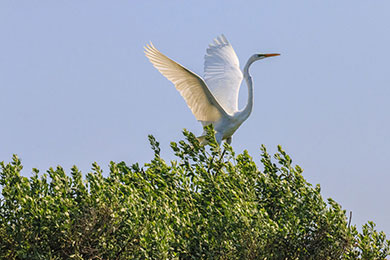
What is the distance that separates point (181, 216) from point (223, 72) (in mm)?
5611

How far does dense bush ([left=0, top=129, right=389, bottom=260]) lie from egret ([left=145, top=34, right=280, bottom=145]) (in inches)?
72.5

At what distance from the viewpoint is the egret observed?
36.2 feet

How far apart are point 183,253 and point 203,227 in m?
0.46

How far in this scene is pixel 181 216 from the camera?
8.73 meters

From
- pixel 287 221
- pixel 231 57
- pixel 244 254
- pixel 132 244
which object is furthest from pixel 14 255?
pixel 231 57

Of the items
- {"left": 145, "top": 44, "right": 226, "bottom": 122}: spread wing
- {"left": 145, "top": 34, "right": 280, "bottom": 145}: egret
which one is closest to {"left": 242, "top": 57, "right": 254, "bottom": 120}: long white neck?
{"left": 145, "top": 34, "right": 280, "bottom": 145}: egret

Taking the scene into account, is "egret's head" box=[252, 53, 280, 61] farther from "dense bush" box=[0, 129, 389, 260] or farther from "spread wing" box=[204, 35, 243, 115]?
"dense bush" box=[0, 129, 389, 260]

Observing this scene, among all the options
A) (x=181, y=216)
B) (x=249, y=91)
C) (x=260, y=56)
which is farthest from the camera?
(x=260, y=56)

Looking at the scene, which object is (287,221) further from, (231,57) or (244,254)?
(231,57)

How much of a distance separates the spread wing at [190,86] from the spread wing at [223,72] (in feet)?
3.33

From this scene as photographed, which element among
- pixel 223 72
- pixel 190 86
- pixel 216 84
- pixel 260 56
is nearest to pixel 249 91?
pixel 260 56

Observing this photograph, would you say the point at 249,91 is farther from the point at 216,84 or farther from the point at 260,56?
the point at 216,84

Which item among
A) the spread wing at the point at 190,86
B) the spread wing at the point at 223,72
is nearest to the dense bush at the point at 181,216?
the spread wing at the point at 190,86

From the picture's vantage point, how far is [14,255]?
804cm
